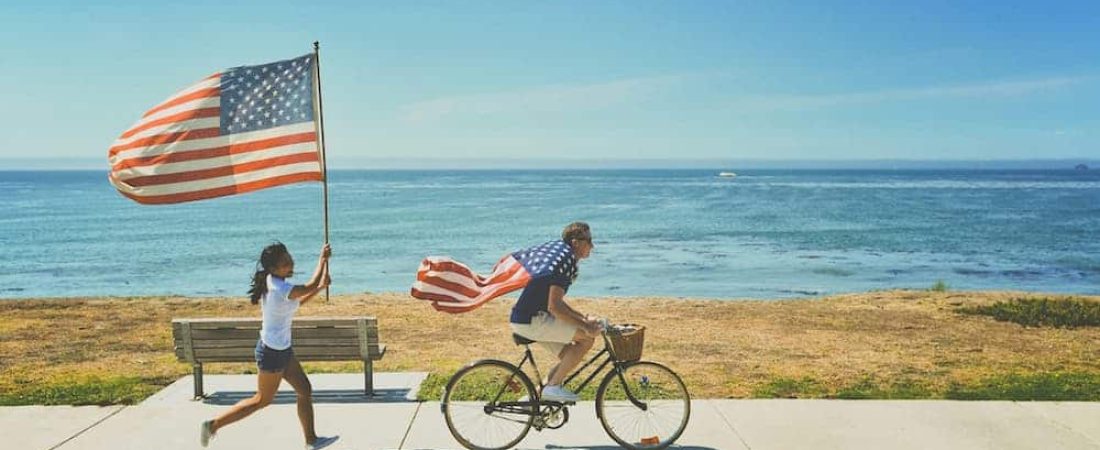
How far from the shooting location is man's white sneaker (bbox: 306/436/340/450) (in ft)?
20.9

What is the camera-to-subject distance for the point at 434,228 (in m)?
63.2

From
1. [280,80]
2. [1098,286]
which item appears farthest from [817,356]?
[1098,286]

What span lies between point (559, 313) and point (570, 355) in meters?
0.44

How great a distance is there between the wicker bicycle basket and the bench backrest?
Answer: 106 inches

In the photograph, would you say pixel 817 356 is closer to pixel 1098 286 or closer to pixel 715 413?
pixel 715 413

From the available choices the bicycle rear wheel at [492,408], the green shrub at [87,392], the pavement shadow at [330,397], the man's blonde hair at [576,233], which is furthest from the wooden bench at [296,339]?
the man's blonde hair at [576,233]

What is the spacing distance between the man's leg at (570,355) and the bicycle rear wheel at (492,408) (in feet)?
0.70

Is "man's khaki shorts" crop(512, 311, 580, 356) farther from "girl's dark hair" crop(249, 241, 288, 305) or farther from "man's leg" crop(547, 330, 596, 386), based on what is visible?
"girl's dark hair" crop(249, 241, 288, 305)

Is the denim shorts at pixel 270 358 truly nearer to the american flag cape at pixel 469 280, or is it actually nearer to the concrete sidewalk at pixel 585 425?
the concrete sidewalk at pixel 585 425

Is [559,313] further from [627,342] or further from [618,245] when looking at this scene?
[618,245]

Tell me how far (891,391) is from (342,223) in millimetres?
63297

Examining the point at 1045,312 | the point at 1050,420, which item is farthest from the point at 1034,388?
the point at 1045,312

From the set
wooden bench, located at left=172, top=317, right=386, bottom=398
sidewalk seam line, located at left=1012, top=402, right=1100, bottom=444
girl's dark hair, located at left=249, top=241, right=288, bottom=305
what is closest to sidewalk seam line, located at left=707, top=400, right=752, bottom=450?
sidewalk seam line, located at left=1012, top=402, right=1100, bottom=444

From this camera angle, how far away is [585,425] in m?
7.16
